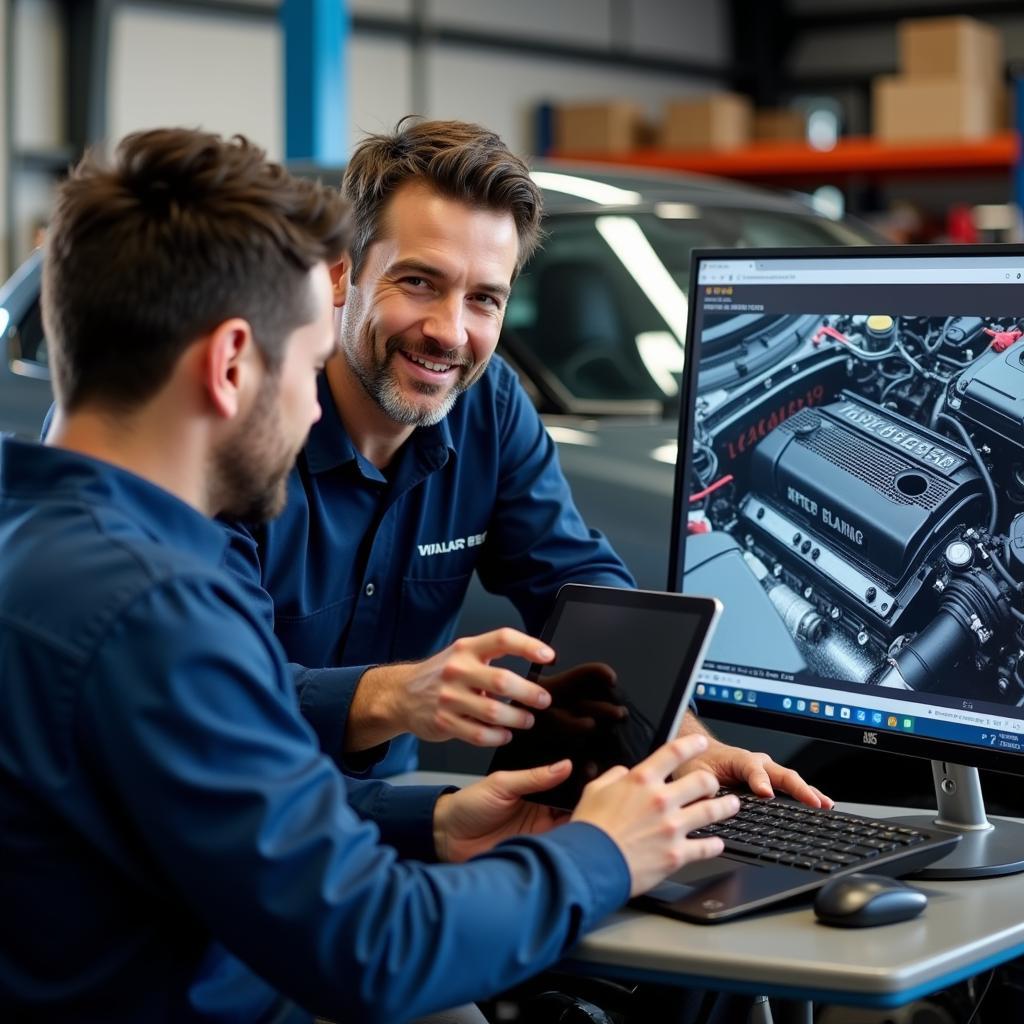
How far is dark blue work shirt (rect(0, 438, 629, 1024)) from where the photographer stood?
46.1 inches

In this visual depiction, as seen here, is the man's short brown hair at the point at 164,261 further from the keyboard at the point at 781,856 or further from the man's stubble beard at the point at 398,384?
the man's stubble beard at the point at 398,384

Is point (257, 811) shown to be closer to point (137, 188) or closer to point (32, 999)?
point (32, 999)

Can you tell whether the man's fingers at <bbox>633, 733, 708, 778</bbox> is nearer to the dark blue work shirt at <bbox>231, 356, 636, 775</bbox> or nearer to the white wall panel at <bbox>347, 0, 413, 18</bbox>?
the dark blue work shirt at <bbox>231, 356, 636, 775</bbox>

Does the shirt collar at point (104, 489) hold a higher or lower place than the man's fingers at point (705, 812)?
higher

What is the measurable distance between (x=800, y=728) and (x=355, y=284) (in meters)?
0.83

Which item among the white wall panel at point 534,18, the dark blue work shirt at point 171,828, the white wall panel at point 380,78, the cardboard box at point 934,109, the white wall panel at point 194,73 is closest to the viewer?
the dark blue work shirt at point 171,828

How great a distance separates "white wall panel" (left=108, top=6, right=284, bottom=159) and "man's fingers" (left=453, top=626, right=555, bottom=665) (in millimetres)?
7875

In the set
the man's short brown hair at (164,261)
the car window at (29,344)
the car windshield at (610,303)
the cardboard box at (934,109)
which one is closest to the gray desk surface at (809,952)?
the man's short brown hair at (164,261)

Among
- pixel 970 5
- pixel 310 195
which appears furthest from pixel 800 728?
pixel 970 5

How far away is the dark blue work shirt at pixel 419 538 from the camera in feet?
6.93

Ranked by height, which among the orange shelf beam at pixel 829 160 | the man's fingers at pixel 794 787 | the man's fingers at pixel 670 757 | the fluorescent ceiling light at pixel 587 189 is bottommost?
the man's fingers at pixel 794 787

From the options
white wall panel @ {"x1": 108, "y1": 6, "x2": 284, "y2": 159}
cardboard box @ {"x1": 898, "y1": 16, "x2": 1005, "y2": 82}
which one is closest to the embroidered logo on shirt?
white wall panel @ {"x1": 108, "y1": 6, "x2": 284, "y2": 159}

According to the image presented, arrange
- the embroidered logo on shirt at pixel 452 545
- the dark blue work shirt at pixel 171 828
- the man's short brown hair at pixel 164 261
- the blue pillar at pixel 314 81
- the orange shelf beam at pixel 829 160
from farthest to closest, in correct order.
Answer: the orange shelf beam at pixel 829 160
the blue pillar at pixel 314 81
the embroidered logo on shirt at pixel 452 545
the man's short brown hair at pixel 164 261
the dark blue work shirt at pixel 171 828

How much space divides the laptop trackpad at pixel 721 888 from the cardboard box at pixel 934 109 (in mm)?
9219
